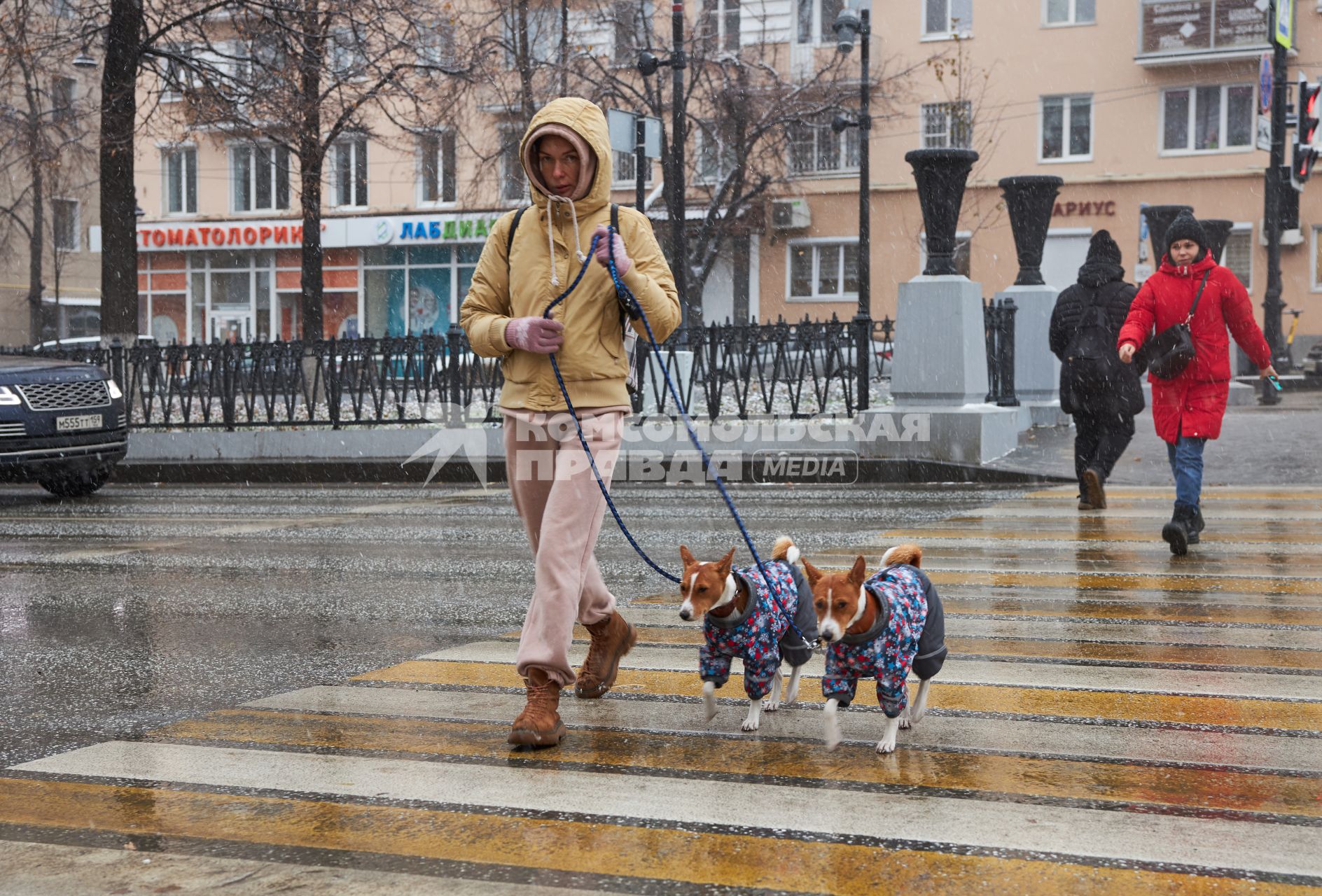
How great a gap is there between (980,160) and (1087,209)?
3571 mm

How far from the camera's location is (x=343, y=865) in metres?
3.64

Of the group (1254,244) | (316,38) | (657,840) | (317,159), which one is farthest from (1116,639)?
(1254,244)

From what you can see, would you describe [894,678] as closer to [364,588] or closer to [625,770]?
[625,770]

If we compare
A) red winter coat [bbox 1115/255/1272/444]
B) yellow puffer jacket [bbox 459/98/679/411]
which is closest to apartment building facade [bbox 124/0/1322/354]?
red winter coat [bbox 1115/255/1272/444]

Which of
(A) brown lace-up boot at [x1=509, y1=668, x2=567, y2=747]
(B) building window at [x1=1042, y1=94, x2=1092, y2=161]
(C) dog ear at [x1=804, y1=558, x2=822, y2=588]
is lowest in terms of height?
(A) brown lace-up boot at [x1=509, y1=668, x2=567, y2=747]

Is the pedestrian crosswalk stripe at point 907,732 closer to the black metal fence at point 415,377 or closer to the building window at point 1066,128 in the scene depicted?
the black metal fence at point 415,377

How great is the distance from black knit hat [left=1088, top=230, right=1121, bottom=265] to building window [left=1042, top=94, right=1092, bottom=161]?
30.5 metres

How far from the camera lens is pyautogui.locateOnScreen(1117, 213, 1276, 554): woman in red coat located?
8.73 metres

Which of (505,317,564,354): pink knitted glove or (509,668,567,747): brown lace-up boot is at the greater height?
(505,317,564,354): pink knitted glove

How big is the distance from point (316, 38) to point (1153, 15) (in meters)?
25.9

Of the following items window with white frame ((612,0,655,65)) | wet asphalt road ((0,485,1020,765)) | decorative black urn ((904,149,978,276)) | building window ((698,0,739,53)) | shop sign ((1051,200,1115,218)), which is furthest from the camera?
shop sign ((1051,200,1115,218))

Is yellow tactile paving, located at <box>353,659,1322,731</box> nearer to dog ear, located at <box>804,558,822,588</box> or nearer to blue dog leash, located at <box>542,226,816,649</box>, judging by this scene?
blue dog leash, located at <box>542,226,816,649</box>

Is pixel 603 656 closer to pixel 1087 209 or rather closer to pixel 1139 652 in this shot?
pixel 1139 652

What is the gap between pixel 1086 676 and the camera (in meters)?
5.69
